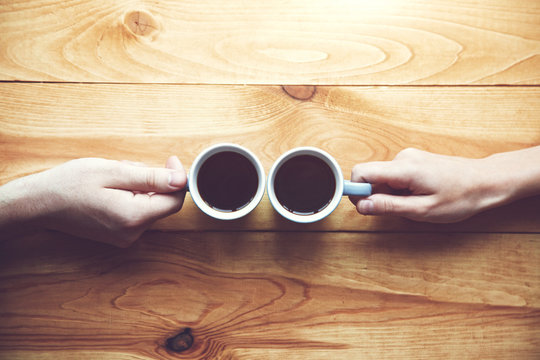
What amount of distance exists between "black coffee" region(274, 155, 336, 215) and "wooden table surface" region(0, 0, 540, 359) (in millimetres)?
93

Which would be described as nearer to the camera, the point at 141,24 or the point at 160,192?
the point at 160,192

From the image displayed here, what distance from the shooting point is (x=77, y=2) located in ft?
2.68

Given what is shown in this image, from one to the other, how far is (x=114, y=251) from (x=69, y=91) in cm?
37

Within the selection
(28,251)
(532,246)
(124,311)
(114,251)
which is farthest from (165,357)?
(532,246)

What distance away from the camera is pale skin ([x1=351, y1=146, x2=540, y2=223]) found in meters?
0.71

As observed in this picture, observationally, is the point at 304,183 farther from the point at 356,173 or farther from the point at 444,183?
the point at 444,183

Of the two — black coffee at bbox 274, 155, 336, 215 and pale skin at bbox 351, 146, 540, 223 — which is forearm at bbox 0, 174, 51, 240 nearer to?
black coffee at bbox 274, 155, 336, 215

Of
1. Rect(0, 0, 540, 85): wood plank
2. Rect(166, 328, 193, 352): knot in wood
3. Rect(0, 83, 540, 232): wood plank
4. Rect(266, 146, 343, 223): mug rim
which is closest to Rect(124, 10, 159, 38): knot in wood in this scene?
Rect(0, 0, 540, 85): wood plank

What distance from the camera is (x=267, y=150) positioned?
2.64 feet

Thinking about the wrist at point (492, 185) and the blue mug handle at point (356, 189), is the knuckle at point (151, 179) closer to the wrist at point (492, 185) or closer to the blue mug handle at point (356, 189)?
the blue mug handle at point (356, 189)

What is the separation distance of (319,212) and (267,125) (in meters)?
0.24

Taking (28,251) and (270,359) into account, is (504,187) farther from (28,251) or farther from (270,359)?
(28,251)

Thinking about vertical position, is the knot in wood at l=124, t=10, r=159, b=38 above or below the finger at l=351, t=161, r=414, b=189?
above

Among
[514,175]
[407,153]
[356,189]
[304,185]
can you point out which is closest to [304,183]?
[304,185]
